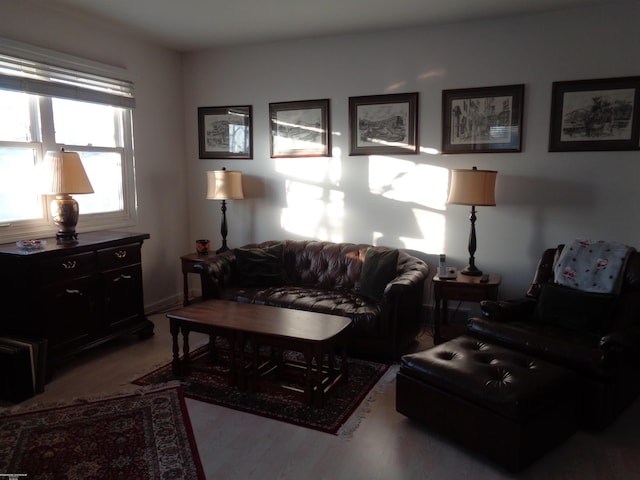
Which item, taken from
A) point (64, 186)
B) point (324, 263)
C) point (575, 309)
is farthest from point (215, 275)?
point (575, 309)

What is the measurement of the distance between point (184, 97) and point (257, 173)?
1.21 meters

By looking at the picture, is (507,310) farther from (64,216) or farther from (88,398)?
(64,216)

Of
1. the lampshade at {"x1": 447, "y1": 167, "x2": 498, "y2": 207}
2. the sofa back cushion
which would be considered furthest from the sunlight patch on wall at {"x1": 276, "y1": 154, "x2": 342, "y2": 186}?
the lampshade at {"x1": 447, "y1": 167, "x2": 498, "y2": 207}

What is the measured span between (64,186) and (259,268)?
164 centimetres

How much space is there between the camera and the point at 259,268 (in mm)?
4152

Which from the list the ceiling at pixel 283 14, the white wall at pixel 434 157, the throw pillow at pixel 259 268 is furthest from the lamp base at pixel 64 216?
the white wall at pixel 434 157

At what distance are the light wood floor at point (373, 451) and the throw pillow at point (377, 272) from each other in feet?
3.08

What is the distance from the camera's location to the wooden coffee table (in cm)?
275

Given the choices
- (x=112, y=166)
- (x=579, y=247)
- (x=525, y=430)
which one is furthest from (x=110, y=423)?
(x=579, y=247)

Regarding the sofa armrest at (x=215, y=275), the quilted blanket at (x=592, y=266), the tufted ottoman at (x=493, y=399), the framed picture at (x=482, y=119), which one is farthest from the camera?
the sofa armrest at (x=215, y=275)

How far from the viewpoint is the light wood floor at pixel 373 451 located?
221 cm

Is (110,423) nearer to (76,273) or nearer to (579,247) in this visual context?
(76,273)

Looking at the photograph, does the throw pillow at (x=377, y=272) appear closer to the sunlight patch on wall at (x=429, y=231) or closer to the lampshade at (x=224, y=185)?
the sunlight patch on wall at (x=429, y=231)

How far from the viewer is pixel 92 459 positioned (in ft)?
7.64
